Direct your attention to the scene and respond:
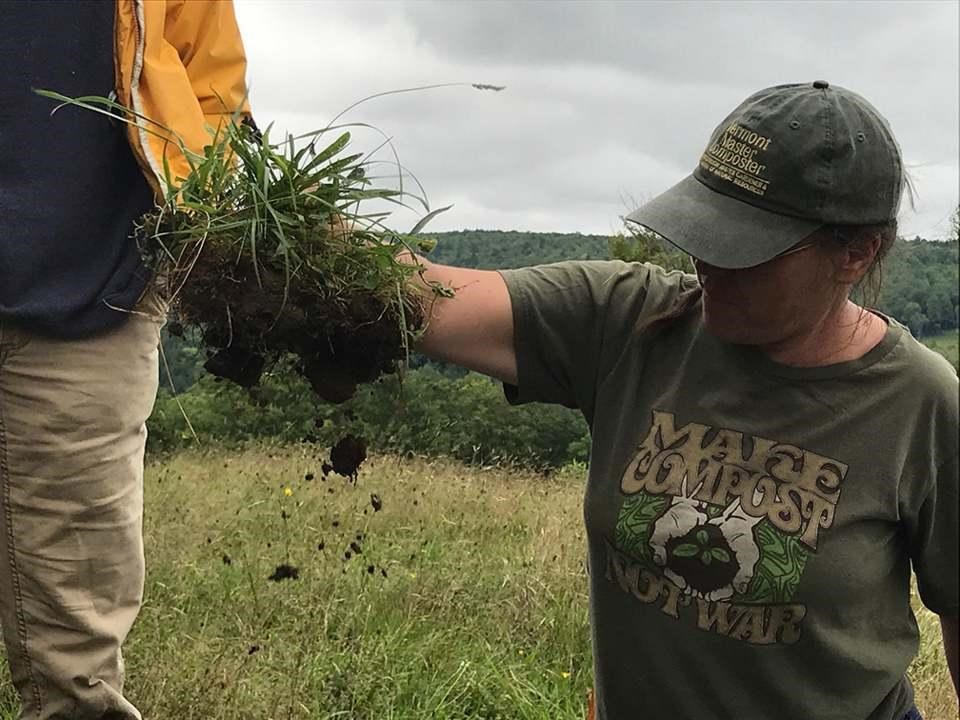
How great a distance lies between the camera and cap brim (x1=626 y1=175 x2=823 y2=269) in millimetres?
1681

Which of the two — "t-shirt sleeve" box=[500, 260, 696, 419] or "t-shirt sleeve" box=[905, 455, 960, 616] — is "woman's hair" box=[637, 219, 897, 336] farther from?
"t-shirt sleeve" box=[905, 455, 960, 616]

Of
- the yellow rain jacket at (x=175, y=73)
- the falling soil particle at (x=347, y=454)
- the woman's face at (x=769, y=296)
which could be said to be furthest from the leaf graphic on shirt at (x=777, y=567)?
the yellow rain jacket at (x=175, y=73)

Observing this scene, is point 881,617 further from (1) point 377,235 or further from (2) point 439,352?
(1) point 377,235

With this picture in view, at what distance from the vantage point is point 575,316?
1964 millimetres

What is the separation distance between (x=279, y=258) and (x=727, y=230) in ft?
2.60

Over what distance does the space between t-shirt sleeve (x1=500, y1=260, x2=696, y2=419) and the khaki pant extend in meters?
1.09

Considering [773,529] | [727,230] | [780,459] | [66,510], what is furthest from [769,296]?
[66,510]

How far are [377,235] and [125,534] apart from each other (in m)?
1.29

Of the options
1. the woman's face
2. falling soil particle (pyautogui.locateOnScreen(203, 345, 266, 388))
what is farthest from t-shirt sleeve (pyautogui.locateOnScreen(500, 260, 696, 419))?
falling soil particle (pyautogui.locateOnScreen(203, 345, 266, 388))

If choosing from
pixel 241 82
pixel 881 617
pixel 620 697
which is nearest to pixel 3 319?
pixel 241 82

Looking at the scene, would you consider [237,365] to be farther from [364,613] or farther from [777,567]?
[364,613]

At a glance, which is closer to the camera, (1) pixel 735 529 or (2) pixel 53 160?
(1) pixel 735 529

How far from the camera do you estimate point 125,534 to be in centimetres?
273

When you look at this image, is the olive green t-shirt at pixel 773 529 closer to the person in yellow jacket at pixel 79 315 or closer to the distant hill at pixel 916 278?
the distant hill at pixel 916 278
